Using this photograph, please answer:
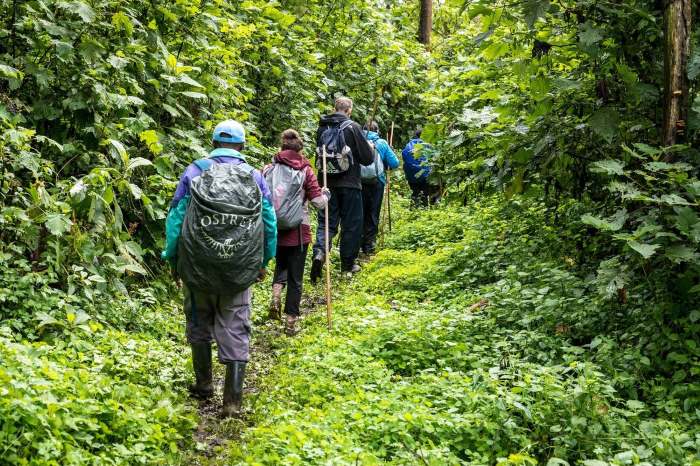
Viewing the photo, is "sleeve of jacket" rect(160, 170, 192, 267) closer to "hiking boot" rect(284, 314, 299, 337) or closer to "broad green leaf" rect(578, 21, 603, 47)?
"hiking boot" rect(284, 314, 299, 337)

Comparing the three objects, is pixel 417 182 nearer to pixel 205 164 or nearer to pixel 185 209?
pixel 205 164

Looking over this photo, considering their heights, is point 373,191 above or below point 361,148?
below

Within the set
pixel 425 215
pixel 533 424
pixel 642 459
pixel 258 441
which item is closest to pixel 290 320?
pixel 258 441

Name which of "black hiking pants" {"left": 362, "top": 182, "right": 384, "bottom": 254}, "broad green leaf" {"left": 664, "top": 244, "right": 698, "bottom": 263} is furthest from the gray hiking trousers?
"black hiking pants" {"left": 362, "top": 182, "right": 384, "bottom": 254}

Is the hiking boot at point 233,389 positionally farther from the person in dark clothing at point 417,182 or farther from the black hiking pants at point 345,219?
the person in dark clothing at point 417,182

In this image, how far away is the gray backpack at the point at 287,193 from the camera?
8203 millimetres

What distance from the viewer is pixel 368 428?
4523 millimetres

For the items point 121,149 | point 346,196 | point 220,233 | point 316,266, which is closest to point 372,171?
point 346,196

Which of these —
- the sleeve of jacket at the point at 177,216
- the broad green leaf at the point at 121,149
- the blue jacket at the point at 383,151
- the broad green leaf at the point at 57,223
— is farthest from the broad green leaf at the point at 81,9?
the blue jacket at the point at 383,151

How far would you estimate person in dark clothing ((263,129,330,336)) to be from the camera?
328 inches

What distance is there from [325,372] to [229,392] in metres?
0.83

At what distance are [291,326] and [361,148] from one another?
3.53 m

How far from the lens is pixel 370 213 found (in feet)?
41.9

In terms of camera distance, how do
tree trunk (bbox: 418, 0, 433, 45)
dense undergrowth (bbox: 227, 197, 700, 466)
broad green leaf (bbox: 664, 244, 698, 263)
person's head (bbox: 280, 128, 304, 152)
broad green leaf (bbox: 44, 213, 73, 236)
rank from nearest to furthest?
dense undergrowth (bbox: 227, 197, 700, 466), broad green leaf (bbox: 664, 244, 698, 263), broad green leaf (bbox: 44, 213, 73, 236), person's head (bbox: 280, 128, 304, 152), tree trunk (bbox: 418, 0, 433, 45)
